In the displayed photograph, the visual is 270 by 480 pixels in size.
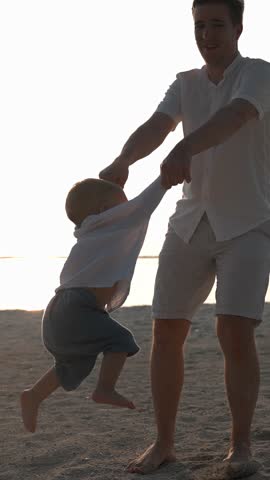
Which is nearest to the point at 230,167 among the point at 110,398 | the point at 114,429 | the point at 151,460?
the point at 110,398

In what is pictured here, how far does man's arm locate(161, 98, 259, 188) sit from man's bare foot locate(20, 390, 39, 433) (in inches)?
45.3

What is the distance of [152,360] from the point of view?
4.65 meters

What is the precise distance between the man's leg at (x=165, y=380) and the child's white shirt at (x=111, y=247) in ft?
1.40

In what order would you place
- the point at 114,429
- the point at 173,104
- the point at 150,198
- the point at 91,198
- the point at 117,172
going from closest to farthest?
the point at 91,198 < the point at 150,198 < the point at 117,172 < the point at 173,104 < the point at 114,429

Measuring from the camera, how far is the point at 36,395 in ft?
14.2

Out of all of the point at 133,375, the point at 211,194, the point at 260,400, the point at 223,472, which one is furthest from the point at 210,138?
the point at 133,375

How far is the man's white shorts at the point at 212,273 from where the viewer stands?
4285mm

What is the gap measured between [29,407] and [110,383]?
0.47 meters

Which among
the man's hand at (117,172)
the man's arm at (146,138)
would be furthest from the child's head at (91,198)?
the man's arm at (146,138)

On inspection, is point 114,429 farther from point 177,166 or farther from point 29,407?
point 177,166

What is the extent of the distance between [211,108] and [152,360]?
1.22 m

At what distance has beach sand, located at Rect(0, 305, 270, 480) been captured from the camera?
4758 mm

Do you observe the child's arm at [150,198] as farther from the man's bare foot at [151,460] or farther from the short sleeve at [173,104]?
the man's bare foot at [151,460]

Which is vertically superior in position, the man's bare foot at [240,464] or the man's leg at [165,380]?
the man's leg at [165,380]
